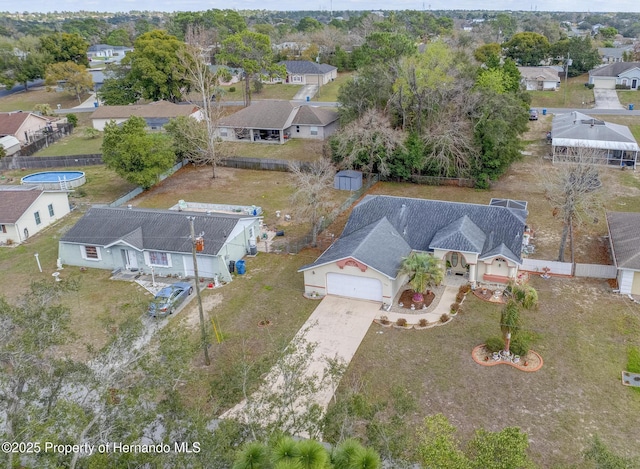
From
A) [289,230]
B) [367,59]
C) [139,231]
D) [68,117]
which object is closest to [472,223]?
[289,230]

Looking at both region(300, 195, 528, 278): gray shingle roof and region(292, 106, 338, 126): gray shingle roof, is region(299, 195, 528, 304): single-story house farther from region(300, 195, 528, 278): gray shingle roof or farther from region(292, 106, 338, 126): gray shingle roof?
region(292, 106, 338, 126): gray shingle roof

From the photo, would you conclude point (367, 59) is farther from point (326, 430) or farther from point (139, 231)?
point (326, 430)

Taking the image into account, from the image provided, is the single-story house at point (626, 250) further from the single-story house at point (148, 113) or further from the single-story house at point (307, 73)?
the single-story house at point (307, 73)

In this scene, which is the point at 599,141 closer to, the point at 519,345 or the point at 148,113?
the point at 519,345

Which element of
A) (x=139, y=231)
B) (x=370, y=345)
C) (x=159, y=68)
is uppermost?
(x=159, y=68)

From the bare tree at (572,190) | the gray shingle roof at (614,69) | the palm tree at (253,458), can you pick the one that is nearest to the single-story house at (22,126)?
the bare tree at (572,190)

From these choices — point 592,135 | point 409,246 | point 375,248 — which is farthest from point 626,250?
point 592,135
